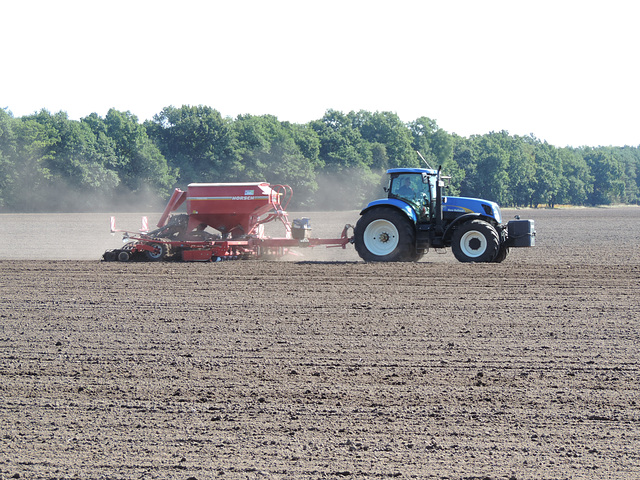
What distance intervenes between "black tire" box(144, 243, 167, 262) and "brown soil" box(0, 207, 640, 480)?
3.86m

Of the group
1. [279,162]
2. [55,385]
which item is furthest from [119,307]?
[279,162]

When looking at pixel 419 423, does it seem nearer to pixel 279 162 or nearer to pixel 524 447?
pixel 524 447

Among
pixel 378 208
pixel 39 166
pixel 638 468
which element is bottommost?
pixel 638 468

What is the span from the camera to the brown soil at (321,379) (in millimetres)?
4805

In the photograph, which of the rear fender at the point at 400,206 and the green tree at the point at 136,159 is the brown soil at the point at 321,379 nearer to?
the rear fender at the point at 400,206

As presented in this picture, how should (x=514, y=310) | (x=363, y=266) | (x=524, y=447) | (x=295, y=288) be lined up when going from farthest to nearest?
1. (x=363, y=266)
2. (x=295, y=288)
3. (x=514, y=310)
4. (x=524, y=447)

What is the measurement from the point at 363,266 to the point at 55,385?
9220mm

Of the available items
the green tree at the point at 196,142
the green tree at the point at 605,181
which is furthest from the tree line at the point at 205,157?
the green tree at the point at 605,181

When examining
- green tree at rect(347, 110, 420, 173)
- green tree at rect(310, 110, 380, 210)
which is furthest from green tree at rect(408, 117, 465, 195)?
green tree at rect(310, 110, 380, 210)

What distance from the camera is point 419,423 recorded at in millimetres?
5469

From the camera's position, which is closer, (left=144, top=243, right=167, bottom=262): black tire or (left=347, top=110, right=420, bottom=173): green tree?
(left=144, top=243, right=167, bottom=262): black tire

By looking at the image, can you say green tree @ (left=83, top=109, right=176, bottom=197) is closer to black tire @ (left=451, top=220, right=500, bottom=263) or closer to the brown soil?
black tire @ (left=451, top=220, right=500, bottom=263)

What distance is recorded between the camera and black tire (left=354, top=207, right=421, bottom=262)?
1538cm

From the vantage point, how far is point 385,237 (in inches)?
619
